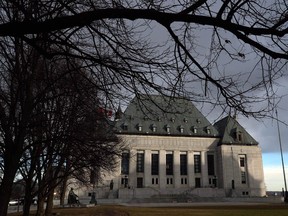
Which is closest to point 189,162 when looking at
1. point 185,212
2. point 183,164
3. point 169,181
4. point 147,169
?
point 183,164

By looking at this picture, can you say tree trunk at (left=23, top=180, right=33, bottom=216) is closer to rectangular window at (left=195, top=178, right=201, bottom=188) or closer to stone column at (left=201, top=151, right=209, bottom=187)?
rectangular window at (left=195, top=178, right=201, bottom=188)

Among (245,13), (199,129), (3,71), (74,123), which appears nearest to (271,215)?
(74,123)

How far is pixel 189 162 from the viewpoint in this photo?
247ft

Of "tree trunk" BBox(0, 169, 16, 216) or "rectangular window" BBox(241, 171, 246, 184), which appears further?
"rectangular window" BBox(241, 171, 246, 184)

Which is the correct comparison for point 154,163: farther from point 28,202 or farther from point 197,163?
point 28,202

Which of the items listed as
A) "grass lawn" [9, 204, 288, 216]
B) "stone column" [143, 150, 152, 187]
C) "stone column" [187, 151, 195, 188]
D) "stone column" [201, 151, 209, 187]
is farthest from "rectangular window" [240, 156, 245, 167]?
"grass lawn" [9, 204, 288, 216]

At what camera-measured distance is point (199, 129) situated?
78938 millimetres

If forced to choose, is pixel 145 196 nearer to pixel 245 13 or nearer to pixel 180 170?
pixel 180 170

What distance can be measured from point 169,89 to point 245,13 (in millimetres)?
1607

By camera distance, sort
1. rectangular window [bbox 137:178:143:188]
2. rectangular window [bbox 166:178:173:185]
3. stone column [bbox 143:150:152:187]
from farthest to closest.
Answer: rectangular window [bbox 166:178:173:185]
rectangular window [bbox 137:178:143:188]
stone column [bbox 143:150:152:187]

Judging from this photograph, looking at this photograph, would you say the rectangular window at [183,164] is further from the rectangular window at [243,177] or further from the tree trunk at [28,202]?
the tree trunk at [28,202]

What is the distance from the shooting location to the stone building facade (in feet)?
238

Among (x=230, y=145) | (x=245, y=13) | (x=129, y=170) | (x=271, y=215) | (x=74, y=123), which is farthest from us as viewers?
(x=230, y=145)

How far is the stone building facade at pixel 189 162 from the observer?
72438mm
